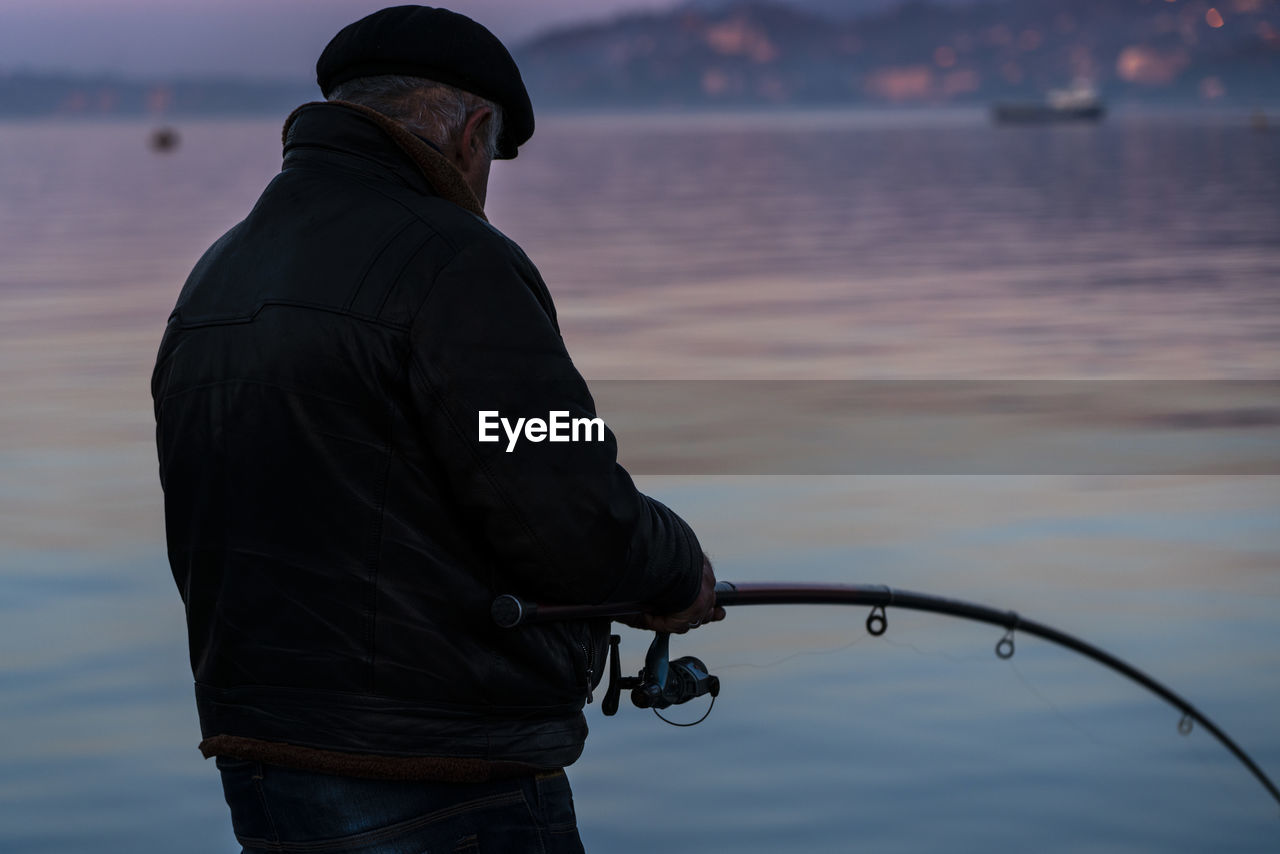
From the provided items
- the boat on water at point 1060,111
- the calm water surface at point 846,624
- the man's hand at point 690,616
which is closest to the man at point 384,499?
Result: the man's hand at point 690,616

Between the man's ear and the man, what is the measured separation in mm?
60

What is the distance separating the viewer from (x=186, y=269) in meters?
28.2

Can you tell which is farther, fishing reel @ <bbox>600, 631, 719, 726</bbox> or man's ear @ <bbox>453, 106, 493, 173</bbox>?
fishing reel @ <bbox>600, 631, 719, 726</bbox>

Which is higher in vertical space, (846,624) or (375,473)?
(846,624)

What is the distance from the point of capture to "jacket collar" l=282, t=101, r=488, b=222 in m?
2.42

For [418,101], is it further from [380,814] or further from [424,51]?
[380,814]

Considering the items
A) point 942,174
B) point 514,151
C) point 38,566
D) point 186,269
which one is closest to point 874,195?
point 942,174

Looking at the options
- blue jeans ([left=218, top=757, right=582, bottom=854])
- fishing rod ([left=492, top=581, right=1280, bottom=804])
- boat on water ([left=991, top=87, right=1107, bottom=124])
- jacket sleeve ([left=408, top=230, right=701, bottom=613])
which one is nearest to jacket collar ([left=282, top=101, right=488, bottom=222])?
jacket sleeve ([left=408, top=230, right=701, bottom=613])

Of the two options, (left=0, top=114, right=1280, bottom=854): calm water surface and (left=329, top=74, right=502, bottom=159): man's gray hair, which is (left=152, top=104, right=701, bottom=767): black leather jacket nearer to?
(left=329, top=74, right=502, bottom=159): man's gray hair

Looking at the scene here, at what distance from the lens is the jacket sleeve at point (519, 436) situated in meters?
2.24

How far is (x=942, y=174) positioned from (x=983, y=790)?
220 feet

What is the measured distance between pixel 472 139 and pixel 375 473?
21.3 inches

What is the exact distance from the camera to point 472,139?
2551 millimetres

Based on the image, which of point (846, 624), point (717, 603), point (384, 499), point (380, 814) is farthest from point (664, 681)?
point (846, 624)
